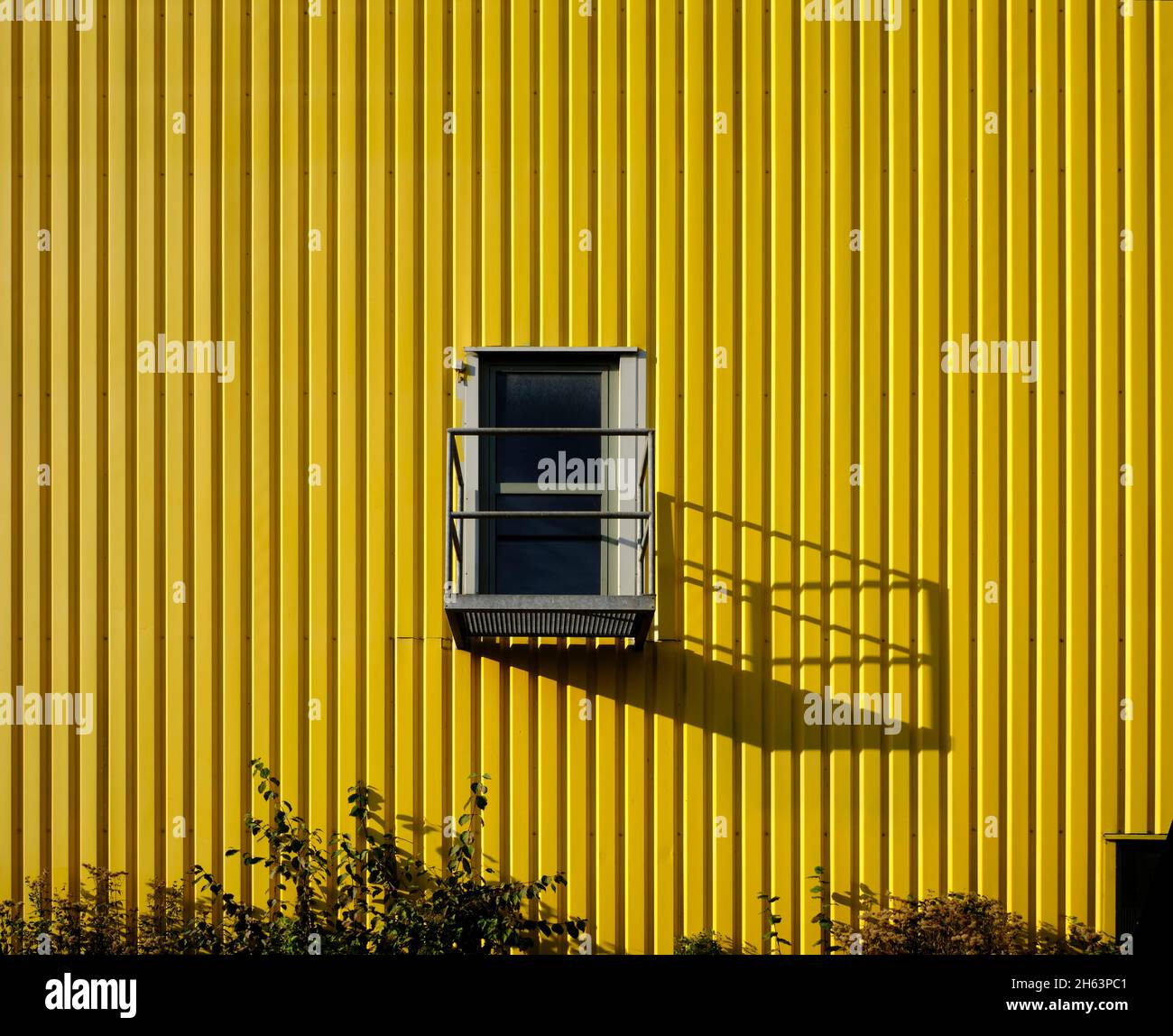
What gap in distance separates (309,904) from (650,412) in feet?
14.2

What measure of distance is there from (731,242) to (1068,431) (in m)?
2.90

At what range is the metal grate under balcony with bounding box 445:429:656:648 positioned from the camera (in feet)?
28.3

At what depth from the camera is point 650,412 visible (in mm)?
9906

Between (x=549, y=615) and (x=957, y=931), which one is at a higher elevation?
(x=549, y=615)

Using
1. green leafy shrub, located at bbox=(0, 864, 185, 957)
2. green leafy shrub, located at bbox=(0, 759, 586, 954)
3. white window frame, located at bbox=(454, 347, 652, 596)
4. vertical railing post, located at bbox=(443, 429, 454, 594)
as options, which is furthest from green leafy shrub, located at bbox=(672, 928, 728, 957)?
green leafy shrub, located at bbox=(0, 864, 185, 957)

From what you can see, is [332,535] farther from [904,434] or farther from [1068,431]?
[1068,431]

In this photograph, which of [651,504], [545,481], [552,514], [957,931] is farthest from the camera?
[545,481]

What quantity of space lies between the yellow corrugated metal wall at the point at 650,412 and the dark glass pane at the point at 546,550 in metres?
0.49

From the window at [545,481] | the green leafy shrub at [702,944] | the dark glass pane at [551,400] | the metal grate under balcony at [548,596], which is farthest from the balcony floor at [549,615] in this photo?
the green leafy shrub at [702,944]

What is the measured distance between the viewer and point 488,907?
918 centimetres

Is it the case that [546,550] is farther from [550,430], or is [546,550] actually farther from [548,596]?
[548,596]

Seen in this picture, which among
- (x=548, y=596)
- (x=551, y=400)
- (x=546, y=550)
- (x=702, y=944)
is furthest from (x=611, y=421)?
(x=702, y=944)

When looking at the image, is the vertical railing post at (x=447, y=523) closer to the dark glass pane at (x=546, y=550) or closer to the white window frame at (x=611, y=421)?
the white window frame at (x=611, y=421)
